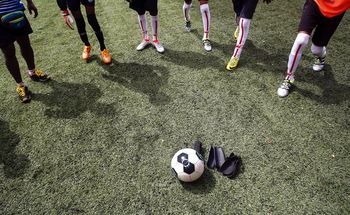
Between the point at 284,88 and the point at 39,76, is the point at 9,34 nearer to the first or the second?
the point at 39,76

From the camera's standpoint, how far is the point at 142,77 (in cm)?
448

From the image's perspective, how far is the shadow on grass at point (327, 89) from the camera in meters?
3.72

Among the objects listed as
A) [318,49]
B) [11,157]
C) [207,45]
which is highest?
[318,49]

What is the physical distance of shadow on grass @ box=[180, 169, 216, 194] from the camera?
8.96 ft

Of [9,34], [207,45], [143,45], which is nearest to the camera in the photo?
[9,34]

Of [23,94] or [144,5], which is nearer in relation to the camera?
[23,94]

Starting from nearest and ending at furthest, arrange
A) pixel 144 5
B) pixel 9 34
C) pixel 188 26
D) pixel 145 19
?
pixel 9 34, pixel 144 5, pixel 145 19, pixel 188 26

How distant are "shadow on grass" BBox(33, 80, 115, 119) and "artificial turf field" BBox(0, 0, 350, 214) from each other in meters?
0.02

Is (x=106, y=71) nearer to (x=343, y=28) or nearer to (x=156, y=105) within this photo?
(x=156, y=105)

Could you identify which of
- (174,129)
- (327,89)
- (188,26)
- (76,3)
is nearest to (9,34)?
(76,3)

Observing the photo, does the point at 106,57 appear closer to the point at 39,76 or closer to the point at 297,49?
the point at 39,76

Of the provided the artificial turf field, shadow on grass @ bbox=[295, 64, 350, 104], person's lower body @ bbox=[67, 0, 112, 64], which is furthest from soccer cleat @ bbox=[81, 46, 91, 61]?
shadow on grass @ bbox=[295, 64, 350, 104]

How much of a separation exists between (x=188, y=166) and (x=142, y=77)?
2.26 m

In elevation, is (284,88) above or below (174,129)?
above
